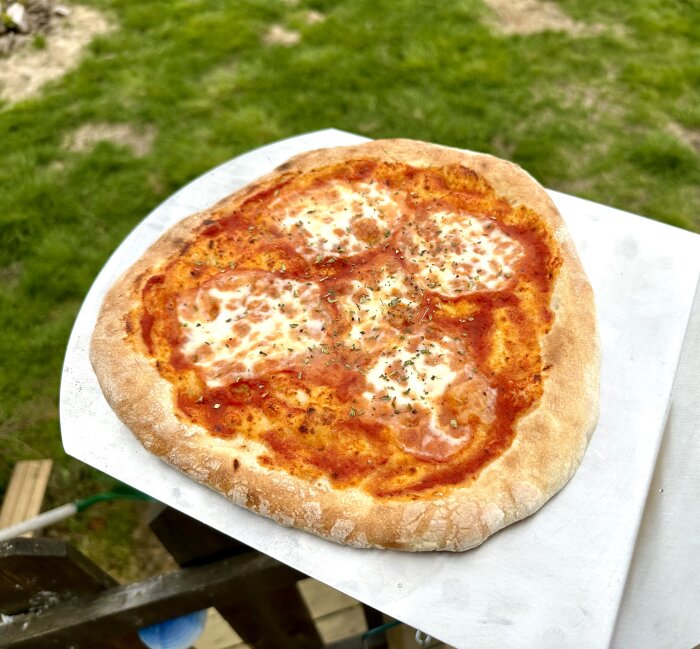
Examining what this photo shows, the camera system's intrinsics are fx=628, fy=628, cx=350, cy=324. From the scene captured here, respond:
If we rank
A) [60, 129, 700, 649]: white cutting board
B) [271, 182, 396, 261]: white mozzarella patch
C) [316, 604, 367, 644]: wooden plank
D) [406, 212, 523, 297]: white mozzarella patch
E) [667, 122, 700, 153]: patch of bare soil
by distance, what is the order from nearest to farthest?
[60, 129, 700, 649]: white cutting board → [406, 212, 523, 297]: white mozzarella patch → [271, 182, 396, 261]: white mozzarella patch → [316, 604, 367, 644]: wooden plank → [667, 122, 700, 153]: patch of bare soil

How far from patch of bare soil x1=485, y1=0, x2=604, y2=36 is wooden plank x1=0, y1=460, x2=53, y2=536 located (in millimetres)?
6697

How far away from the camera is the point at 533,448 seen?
253 cm

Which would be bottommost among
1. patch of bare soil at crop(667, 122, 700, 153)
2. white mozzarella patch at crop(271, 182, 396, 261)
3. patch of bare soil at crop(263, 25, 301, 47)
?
patch of bare soil at crop(667, 122, 700, 153)

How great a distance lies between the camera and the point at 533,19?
7637mm

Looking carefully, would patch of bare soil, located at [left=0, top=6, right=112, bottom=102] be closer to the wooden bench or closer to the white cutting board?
the white cutting board

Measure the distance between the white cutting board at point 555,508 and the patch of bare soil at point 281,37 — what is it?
5.15 m

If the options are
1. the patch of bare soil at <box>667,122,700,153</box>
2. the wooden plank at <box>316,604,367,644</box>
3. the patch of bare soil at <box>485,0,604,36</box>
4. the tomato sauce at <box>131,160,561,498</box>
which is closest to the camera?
the tomato sauce at <box>131,160,561,498</box>

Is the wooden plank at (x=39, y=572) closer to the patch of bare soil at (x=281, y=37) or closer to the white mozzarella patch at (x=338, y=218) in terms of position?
the white mozzarella patch at (x=338, y=218)

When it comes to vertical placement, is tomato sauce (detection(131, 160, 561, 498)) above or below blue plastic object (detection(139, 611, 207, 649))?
above

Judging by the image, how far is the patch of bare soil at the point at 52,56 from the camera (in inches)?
285

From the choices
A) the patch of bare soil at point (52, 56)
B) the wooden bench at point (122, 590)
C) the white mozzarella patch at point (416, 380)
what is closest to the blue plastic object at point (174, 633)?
the wooden bench at point (122, 590)

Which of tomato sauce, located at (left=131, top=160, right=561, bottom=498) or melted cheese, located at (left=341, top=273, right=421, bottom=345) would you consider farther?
melted cheese, located at (left=341, top=273, right=421, bottom=345)

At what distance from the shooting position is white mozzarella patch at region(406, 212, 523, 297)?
10.1 feet

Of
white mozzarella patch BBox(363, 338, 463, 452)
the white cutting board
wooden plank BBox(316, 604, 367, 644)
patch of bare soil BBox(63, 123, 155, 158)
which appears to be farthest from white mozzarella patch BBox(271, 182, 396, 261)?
patch of bare soil BBox(63, 123, 155, 158)
